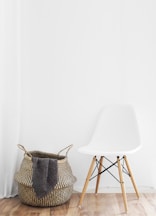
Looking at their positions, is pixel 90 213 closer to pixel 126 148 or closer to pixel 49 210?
pixel 49 210

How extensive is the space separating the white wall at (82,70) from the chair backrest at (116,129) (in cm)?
13

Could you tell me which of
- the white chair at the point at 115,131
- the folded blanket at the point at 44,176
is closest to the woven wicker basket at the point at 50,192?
the folded blanket at the point at 44,176

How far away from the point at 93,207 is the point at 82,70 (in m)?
1.23

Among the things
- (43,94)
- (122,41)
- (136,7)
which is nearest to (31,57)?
(43,94)

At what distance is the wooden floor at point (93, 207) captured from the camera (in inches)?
98.0

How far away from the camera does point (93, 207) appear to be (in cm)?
263

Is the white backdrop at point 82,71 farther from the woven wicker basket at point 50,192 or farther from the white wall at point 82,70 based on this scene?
the woven wicker basket at point 50,192

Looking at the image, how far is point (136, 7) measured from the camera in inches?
120

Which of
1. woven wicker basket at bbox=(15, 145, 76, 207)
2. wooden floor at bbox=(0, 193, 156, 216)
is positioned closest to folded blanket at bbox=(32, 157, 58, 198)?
woven wicker basket at bbox=(15, 145, 76, 207)

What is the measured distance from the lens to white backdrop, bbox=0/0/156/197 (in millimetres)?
3064

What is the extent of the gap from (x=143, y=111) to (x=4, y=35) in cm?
142

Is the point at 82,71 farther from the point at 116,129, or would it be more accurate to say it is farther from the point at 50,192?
the point at 50,192

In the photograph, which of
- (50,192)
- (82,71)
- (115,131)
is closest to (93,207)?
(50,192)

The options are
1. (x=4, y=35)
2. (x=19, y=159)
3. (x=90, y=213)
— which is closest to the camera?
(x=90, y=213)
